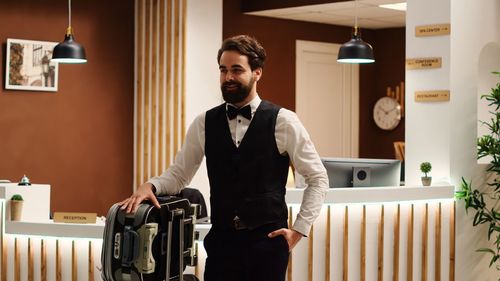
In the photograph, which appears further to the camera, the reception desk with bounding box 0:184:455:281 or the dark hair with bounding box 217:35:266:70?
the reception desk with bounding box 0:184:455:281

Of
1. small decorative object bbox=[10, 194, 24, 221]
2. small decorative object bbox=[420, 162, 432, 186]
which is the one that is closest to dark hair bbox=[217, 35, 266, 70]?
small decorative object bbox=[10, 194, 24, 221]

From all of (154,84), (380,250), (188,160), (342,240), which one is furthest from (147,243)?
(154,84)

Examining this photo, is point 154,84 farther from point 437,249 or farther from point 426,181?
point 437,249

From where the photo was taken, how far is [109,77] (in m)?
8.98

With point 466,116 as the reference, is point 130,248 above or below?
below

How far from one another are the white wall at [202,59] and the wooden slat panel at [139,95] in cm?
64

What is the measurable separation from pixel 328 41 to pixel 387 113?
1.17 m

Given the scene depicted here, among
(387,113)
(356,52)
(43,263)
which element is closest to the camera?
(43,263)

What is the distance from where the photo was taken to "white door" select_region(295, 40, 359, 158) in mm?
10625

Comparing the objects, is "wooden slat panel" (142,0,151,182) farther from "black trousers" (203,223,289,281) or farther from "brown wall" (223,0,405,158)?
"black trousers" (203,223,289,281)

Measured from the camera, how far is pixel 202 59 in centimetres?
881

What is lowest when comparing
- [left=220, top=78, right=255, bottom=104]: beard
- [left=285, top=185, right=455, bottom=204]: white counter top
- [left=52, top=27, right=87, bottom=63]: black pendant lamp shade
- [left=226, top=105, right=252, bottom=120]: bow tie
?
[left=285, top=185, right=455, bottom=204]: white counter top

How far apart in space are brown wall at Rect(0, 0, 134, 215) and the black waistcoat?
5124 millimetres

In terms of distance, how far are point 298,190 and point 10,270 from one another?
187 cm
